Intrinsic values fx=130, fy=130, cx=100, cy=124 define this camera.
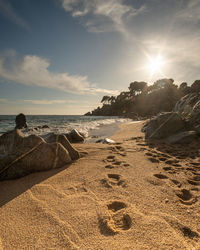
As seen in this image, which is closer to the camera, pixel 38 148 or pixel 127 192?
pixel 127 192

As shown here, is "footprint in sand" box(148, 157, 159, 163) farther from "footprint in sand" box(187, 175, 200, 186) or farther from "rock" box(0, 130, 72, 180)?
"rock" box(0, 130, 72, 180)

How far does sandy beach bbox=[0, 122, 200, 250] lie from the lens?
1146 millimetres

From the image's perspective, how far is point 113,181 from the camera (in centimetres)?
217

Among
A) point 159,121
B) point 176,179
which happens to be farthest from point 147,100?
point 176,179

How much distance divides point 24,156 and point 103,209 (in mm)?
1774

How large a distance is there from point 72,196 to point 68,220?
0.40m

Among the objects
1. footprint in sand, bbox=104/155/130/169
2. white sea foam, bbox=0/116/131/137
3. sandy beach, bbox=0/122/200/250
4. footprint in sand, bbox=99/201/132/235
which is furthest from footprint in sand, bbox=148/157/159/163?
white sea foam, bbox=0/116/131/137

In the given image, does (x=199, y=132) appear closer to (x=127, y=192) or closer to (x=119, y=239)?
(x=127, y=192)

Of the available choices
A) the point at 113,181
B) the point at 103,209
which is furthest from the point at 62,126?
the point at 103,209

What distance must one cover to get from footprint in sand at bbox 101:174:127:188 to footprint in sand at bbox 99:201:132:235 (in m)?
0.44

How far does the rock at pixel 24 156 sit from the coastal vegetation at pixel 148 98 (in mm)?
32688

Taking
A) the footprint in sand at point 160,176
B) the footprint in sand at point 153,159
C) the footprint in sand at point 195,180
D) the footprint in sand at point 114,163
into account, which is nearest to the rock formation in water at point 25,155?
the footprint in sand at point 114,163

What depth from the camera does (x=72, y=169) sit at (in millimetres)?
2654

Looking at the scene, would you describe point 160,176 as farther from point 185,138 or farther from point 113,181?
point 185,138
